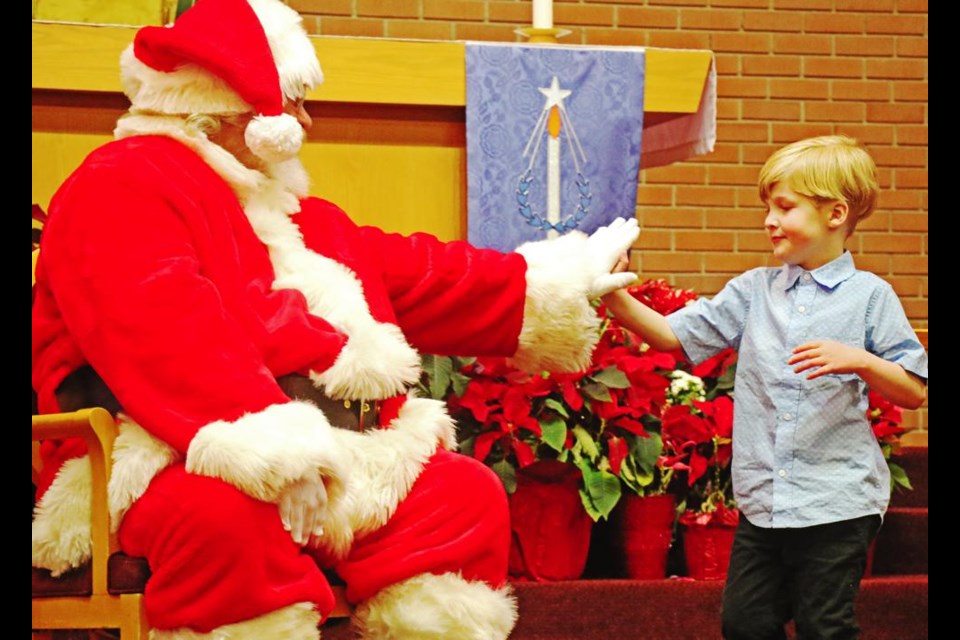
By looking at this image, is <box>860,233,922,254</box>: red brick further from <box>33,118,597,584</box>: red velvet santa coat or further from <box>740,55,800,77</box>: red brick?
<box>33,118,597,584</box>: red velvet santa coat

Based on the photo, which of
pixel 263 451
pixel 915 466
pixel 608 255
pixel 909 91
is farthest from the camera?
pixel 909 91

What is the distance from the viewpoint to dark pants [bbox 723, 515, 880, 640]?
2.17 metres

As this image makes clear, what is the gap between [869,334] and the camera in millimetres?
2252

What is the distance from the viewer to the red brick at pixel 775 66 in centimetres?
515

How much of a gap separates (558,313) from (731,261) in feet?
10.1

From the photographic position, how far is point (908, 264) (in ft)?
17.2

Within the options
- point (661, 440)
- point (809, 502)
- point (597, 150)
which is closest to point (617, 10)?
point (597, 150)

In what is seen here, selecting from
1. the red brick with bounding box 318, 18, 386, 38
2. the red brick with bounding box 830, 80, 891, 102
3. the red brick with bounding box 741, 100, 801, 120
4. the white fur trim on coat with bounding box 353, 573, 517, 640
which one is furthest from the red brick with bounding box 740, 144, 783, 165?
the white fur trim on coat with bounding box 353, 573, 517, 640

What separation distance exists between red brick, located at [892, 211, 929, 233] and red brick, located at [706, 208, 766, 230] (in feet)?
1.88

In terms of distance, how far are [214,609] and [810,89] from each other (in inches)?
159

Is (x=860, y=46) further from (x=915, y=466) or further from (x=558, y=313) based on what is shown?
(x=558, y=313)

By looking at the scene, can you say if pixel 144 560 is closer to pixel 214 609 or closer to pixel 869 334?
pixel 214 609

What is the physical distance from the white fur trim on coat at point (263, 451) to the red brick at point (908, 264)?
12.9ft

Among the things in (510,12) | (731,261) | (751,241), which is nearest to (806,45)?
(751,241)
